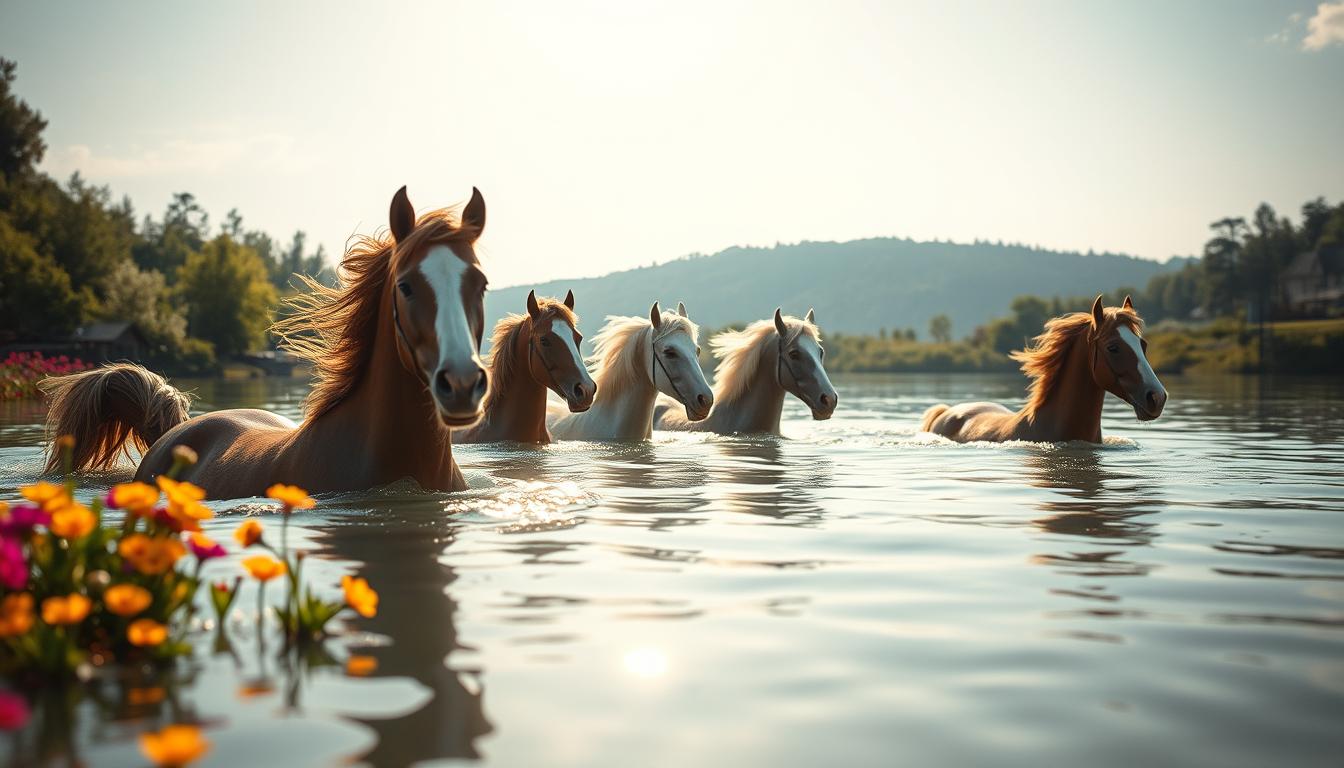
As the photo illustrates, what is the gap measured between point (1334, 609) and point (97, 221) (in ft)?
246

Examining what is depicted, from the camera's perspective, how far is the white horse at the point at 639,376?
1155 cm

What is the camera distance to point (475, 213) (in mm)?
5535

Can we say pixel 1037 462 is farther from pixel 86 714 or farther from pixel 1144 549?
pixel 86 714

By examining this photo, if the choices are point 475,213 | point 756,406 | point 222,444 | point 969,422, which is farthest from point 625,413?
point 475,213

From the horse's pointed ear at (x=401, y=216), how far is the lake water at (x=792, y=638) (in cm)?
149

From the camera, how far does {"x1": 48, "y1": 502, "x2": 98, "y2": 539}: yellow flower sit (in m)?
2.79

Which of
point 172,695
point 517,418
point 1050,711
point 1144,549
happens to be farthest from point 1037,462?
point 172,695

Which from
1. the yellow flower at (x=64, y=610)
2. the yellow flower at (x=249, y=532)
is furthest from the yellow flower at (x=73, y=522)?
the yellow flower at (x=249, y=532)

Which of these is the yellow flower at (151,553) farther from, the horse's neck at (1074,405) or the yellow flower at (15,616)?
the horse's neck at (1074,405)

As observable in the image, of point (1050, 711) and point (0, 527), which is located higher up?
point (0, 527)

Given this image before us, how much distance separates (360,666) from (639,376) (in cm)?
944

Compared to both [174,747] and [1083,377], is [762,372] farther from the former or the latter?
[174,747]

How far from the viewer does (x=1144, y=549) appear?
5.16m

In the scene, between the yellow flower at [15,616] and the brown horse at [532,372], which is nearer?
the yellow flower at [15,616]
